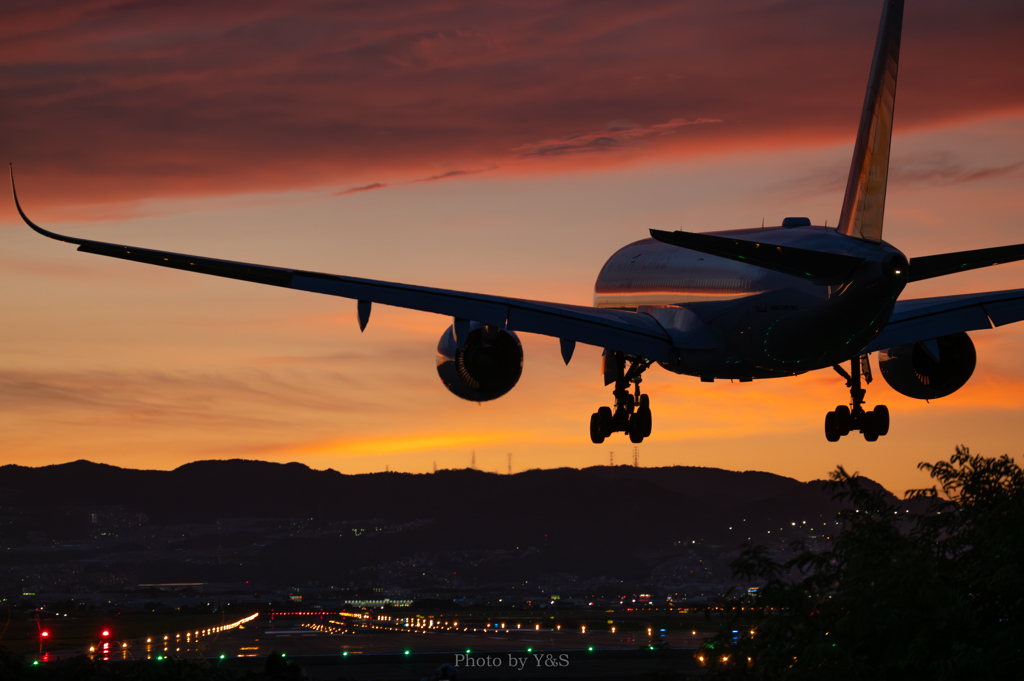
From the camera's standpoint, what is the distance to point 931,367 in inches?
1593

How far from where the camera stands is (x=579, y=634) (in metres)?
96.3

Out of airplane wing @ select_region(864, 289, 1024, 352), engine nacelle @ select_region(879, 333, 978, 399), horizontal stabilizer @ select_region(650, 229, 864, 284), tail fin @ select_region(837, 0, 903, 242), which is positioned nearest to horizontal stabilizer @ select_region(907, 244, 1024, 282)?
tail fin @ select_region(837, 0, 903, 242)

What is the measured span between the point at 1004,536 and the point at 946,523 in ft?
9.35

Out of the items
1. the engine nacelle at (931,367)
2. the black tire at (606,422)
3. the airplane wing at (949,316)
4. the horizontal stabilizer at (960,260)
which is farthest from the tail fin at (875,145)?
the black tire at (606,422)

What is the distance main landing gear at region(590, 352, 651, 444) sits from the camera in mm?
40938

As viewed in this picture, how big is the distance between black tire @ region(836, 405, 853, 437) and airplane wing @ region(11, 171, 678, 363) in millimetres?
7607

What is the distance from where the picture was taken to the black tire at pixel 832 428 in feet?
128

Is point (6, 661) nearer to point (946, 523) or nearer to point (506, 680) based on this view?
point (946, 523)

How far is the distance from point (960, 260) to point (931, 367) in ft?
34.3

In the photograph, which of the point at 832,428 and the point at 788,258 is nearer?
the point at 788,258

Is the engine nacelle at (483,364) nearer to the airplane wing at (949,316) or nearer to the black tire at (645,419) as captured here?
the black tire at (645,419)

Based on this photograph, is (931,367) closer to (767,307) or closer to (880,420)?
(880,420)

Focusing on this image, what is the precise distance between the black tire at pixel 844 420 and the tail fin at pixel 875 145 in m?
7.84

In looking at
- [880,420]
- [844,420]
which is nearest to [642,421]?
[844,420]
